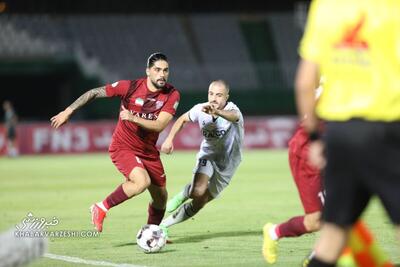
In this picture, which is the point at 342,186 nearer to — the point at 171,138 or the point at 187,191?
the point at 171,138

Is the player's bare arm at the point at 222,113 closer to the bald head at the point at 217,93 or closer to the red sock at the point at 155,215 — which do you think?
the bald head at the point at 217,93

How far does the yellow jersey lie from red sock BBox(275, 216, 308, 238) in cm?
297

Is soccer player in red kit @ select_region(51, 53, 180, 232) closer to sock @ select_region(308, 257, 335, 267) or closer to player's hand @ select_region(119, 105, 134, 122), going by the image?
player's hand @ select_region(119, 105, 134, 122)

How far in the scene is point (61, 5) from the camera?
4425cm

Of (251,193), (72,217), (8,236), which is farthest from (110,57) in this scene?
(8,236)

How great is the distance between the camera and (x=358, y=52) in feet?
17.0

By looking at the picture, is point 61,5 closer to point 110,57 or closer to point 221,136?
point 110,57

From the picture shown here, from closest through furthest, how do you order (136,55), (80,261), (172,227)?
1. (80,261)
2. (172,227)
3. (136,55)

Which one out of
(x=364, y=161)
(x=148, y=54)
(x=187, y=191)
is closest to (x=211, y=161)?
(x=187, y=191)

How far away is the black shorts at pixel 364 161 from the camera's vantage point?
5.05 metres

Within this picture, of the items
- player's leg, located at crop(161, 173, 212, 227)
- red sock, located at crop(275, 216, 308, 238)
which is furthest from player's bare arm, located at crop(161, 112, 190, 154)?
red sock, located at crop(275, 216, 308, 238)

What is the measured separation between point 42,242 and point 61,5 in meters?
39.0

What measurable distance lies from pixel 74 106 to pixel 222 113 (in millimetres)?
1758

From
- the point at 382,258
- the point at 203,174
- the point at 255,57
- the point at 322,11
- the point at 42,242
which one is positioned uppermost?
the point at 322,11
